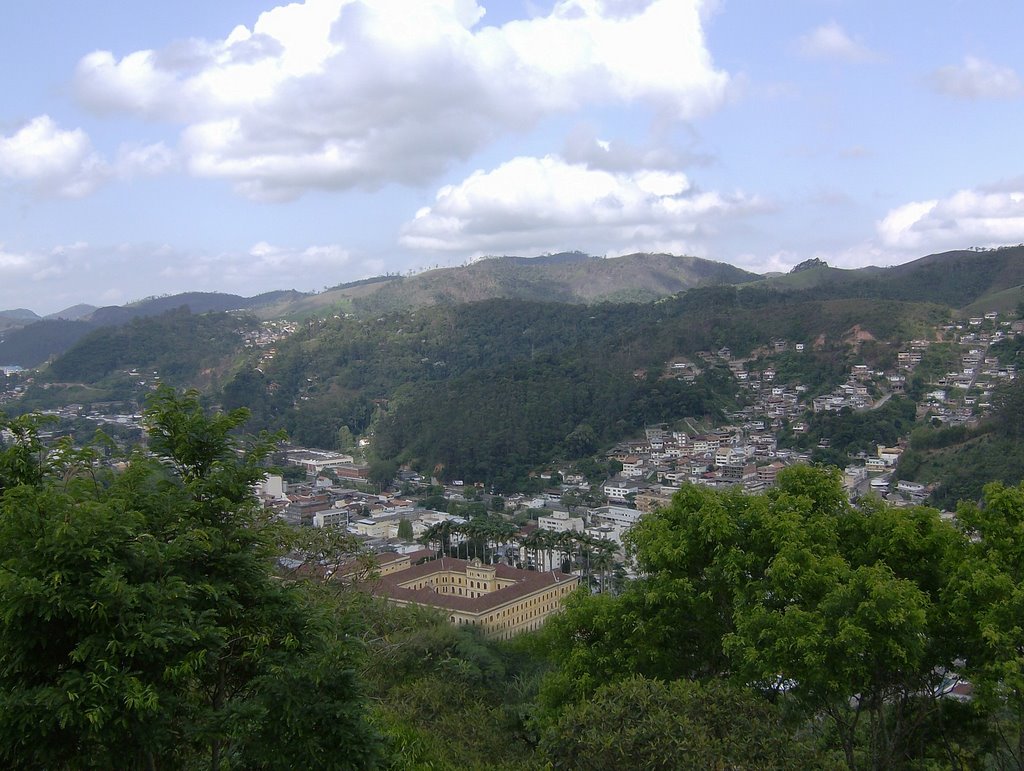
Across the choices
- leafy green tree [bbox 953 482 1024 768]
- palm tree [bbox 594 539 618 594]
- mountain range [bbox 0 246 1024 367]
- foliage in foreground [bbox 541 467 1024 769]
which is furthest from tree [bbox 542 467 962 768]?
mountain range [bbox 0 246 1024 367]

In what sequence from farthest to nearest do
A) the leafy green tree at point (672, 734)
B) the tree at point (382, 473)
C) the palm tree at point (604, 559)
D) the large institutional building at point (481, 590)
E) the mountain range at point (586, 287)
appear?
the mountain range at point (586, 287), the tree at point (382, 473), the palm tree at point (604, 559), the large institutional building at point (481, 590), the leafy green tree at point (672, 734)

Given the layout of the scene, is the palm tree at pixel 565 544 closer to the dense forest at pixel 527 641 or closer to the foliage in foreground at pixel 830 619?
the dense forest at pixel 527 641

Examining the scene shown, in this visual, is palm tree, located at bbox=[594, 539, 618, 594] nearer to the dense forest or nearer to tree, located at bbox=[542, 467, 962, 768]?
the dense forest

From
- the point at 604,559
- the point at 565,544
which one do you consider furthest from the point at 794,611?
the point at 565,544

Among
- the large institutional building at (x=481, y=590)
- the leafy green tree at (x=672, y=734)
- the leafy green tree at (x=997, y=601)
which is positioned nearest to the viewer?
the leafy green tree at (x=672, y=734)

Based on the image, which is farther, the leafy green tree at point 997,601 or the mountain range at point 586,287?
the mountain range at point 586,287

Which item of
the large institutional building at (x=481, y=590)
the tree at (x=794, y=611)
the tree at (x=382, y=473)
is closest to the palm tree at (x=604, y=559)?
the large institutional building at (x=481, y=590)

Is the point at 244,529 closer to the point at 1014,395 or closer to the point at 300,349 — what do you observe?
the point at 1014,395
